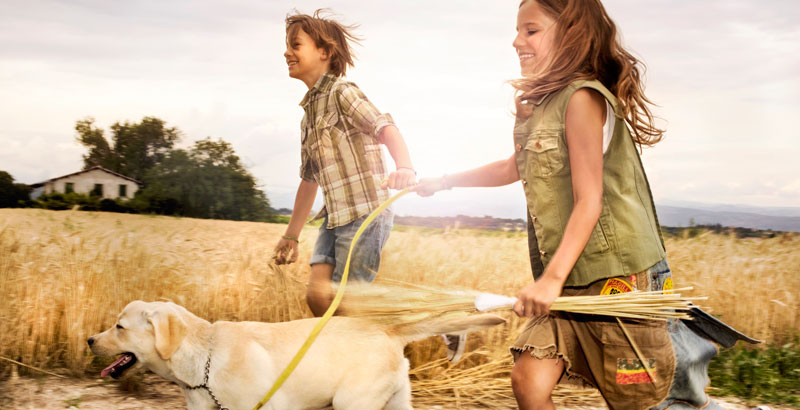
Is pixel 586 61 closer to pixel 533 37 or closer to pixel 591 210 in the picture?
pixel 533 37

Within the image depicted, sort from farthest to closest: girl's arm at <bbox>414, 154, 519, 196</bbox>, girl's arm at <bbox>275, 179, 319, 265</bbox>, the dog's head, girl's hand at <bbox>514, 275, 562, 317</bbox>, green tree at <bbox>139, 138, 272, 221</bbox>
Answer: green tree at <bbox>139, 138, 272, 221</bbox> → girl's arm at <bbox>275, 179, 319, 265</bbox> → the dog's head → girl's arm at <bbox>414, 154, 519, 196</bbox> → girl's hand at <bbox>514, 275, 562, 317</bbox>

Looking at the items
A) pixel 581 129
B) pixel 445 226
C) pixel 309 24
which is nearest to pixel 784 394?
pixel 445 226

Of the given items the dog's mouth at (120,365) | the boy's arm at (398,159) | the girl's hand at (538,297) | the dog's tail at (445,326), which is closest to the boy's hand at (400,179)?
the boy's arm at (398,159)

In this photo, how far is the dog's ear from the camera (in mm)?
2736

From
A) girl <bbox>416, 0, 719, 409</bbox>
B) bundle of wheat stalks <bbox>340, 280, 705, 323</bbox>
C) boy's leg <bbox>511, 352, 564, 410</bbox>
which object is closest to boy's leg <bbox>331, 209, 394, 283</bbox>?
bundle of wheat stalks <bbox>340, 280, 705, 323</bbox>

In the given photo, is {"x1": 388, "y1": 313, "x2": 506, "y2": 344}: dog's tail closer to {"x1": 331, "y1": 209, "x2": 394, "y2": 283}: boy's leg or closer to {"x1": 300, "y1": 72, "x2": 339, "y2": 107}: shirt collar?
{"x1": 331, "y1": 209, "x2": 394, "y2": 283}: boy's leg

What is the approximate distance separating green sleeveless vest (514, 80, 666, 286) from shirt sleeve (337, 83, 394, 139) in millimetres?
1320

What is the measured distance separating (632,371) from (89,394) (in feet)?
9.81

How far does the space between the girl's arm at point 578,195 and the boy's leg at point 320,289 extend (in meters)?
1.80

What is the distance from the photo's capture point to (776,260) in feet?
19.6

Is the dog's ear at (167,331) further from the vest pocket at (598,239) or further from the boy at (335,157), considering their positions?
the vest pocket at (598,239)

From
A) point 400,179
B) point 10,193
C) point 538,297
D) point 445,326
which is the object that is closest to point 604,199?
point 538,297

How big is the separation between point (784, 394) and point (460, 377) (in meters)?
2.24

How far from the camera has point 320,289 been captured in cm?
367
